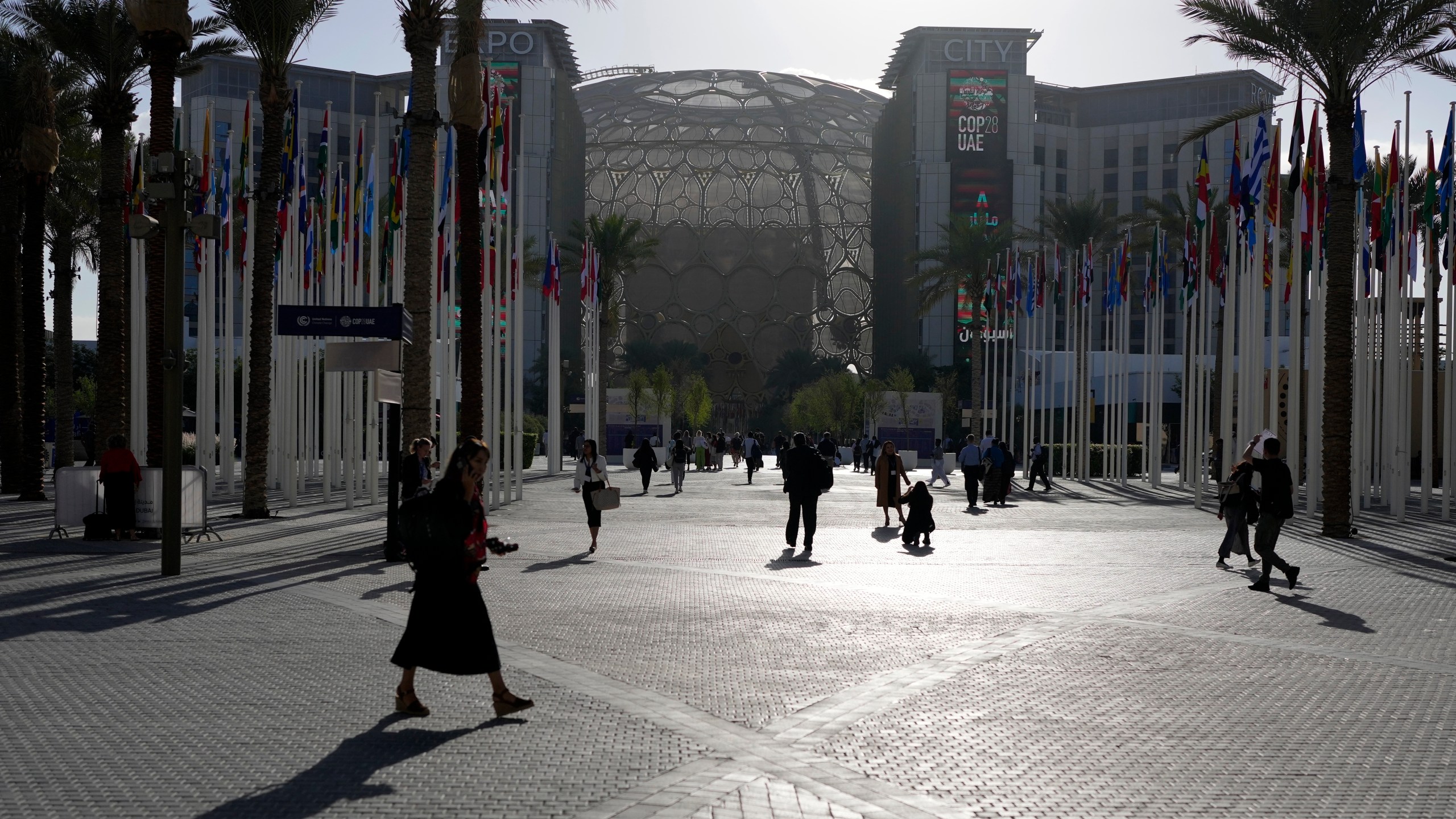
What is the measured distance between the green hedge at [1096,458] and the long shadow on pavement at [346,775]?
1574 inches

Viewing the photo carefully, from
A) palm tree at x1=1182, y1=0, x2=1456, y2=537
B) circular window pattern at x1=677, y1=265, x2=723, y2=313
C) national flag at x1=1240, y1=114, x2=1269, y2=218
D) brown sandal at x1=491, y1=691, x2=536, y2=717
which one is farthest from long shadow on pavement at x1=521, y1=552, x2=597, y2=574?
circular window pattern at x1=677, y1=265, x2=723, y2=313

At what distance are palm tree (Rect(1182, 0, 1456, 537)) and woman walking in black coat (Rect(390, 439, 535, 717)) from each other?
15.7 m

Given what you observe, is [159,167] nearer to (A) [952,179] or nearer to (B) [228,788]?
(B) [228,788]

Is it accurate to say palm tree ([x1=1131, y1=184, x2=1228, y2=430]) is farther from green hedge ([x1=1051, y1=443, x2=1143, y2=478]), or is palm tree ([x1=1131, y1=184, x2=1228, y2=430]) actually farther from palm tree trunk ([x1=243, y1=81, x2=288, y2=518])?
palm tree trunk ([x1=243, y1=81, x2=288, y2=518])

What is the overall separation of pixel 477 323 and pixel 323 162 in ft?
26.5

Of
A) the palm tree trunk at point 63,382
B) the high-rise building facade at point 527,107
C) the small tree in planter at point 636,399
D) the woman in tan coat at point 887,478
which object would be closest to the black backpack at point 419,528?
the woman in tan coat at point 887,478

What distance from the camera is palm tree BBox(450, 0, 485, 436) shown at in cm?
2025

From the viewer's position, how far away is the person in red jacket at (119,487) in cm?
1681

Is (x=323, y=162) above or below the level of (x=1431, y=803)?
above

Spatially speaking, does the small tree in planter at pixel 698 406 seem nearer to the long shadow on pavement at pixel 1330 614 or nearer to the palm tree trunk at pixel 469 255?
the palm tree trunk at pixel 469 255

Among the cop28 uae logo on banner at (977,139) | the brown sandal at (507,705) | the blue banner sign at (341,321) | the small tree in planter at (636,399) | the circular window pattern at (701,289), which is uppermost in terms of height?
the cop28 uae logo on banner at (977,139)

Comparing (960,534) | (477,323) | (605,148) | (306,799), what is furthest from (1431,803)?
(605,148)

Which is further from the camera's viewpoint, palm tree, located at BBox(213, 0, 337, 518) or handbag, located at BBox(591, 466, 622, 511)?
palm tree, located at BBox(213, 0, 337, 518)

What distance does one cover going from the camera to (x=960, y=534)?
67.3ft
